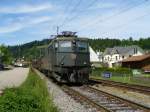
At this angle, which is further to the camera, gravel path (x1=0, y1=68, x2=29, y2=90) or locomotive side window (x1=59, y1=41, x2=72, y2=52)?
locomotive side window (x1=59, y1=41, x2=72, y2=52)

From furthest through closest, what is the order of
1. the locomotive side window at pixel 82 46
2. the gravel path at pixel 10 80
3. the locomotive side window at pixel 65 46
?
the locomotive side window at pixel 82 46
the locomotive side window at pixel 65 46
the gravel path at pixel 10 80

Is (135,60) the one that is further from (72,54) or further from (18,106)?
(18,106)

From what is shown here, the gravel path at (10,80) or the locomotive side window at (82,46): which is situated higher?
the locomotive side window at (82,46)

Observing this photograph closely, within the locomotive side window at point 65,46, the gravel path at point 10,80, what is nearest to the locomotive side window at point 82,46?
the locomotive side window at point 65,46

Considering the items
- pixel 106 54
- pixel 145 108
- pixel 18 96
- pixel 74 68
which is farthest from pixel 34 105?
pixel 106 54

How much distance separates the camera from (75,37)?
3023cm

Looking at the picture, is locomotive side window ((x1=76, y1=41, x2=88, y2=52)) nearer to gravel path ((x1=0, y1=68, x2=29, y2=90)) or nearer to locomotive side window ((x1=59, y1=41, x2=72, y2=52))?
locomotive side window ((x1=59, y1=41, x2=72, y2=52))

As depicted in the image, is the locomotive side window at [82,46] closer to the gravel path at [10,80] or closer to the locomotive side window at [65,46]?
the locomotive side window at [65,46]

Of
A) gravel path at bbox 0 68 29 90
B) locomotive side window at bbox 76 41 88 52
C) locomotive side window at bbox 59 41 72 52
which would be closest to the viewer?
gravel path at bbox 0 68 29 90

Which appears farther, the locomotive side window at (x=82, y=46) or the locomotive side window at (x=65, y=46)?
the locomotive side window at (x=82, y=46)

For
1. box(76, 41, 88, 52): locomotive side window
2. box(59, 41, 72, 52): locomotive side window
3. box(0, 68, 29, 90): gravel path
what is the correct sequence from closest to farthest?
1. box(0, 68, 29, 90): gravel path
2. box(59, 41, 72, 52): locomotive side window
3. box(76, 41, 88, 52): locomotive side window

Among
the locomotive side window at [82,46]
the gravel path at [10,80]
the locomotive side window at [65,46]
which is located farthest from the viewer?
the locomotive side window at [82,46]

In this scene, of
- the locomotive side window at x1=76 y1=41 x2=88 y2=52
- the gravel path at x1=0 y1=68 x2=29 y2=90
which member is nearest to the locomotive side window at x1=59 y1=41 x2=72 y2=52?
the locomotive side window at x1=76 y1=41 x2=88 y2=52

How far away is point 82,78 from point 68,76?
0.95m
